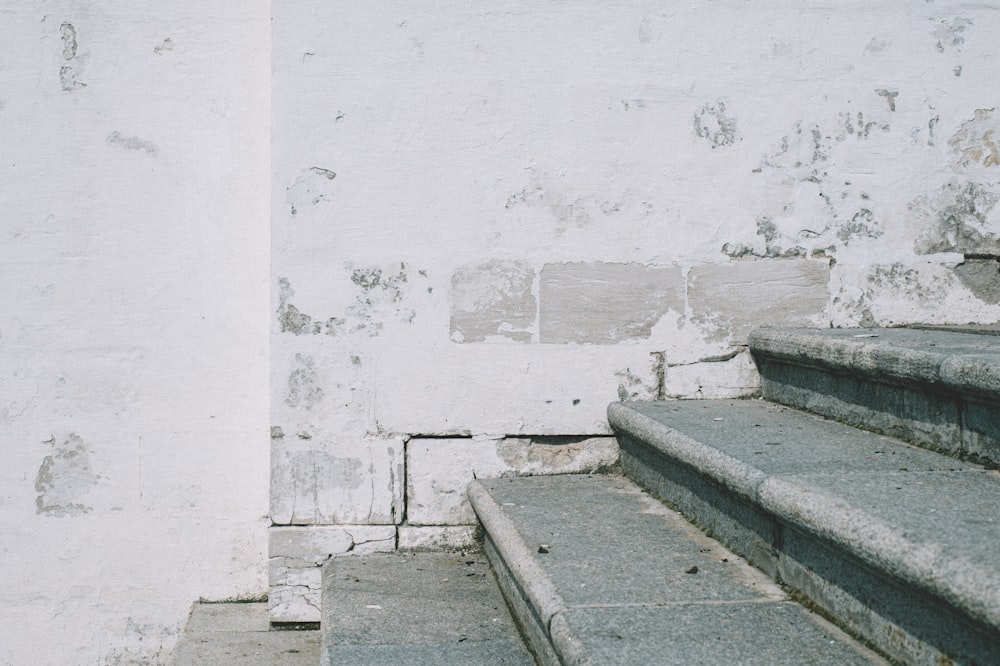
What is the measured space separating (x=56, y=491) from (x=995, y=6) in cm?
342

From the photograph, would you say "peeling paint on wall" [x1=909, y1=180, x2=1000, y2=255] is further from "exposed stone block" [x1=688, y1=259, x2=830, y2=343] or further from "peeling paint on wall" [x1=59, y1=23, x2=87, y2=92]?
"peeling paint on wall" [x1=59, y1=23, x2=87, y2=92]

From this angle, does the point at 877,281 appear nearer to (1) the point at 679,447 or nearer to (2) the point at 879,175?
(2) the point at 879,175

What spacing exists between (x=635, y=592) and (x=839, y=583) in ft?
1.27

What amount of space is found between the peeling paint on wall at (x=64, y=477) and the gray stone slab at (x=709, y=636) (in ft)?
6.43

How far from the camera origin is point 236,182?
2.97 metres

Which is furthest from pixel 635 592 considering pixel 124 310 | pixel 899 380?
pixel 124 310

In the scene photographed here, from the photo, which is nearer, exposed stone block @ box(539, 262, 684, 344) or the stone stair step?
the stone stair step

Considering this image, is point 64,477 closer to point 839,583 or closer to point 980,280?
point 839,583

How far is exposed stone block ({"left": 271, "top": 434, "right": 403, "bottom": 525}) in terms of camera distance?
9.04 feet

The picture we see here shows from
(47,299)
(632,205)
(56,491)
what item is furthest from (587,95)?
(56,491)

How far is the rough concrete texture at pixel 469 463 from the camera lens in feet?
9.20

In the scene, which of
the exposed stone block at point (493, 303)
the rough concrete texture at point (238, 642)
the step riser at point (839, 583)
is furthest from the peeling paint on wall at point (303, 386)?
the step riser at point (839, 583)

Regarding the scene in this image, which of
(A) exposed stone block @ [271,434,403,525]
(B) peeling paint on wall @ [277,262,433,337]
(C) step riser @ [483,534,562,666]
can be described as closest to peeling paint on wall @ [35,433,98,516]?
(A) exposed stone block @ [271,434,403,525]

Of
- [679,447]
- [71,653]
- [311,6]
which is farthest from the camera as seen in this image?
[71,653]
